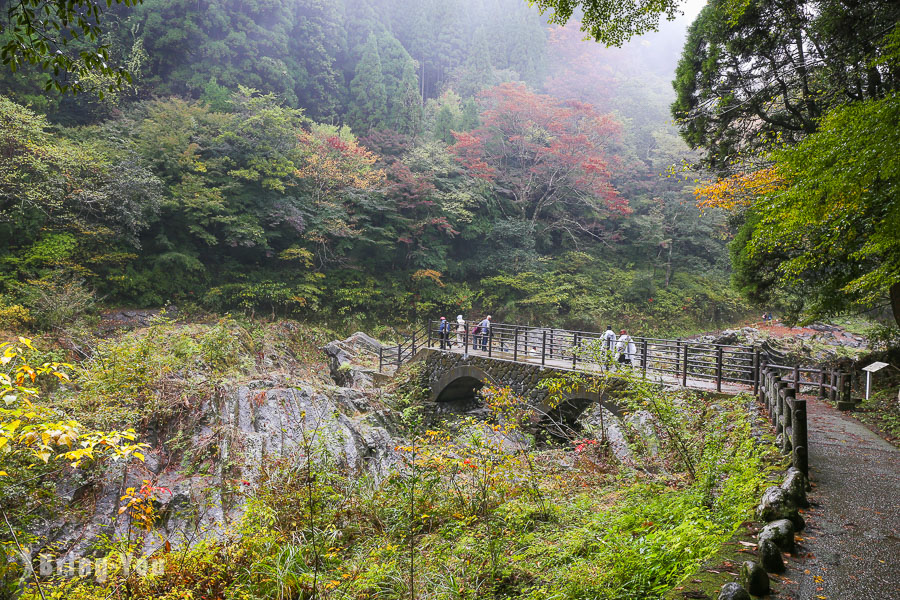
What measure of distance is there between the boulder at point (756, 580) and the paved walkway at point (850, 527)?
11 cm

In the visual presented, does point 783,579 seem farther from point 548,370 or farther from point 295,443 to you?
point 548,370

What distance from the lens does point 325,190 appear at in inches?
798

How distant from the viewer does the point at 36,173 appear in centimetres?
1362

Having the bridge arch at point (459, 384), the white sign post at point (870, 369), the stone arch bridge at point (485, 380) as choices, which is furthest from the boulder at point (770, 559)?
the bridge arch at point (459, 384)

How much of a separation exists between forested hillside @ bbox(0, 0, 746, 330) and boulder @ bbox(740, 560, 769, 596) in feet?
56.3

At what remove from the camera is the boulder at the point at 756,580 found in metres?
2.14

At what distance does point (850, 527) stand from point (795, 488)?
1.24 feet

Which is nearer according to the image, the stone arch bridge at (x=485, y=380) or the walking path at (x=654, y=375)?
the walking path at (x=654, y=375)

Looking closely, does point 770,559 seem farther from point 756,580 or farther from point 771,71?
point 771,71

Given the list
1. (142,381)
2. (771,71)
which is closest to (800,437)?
(771,71)

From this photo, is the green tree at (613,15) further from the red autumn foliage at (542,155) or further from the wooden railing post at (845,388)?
the red autumn foliage at (542,155)

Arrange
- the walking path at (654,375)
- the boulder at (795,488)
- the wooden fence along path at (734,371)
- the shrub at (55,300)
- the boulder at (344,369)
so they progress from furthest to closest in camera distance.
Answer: the boulder at (344,369), the shrub at (55,300), the walking path at (654,375), the wooden fence along path at (734,371), the boulder at (795,488)

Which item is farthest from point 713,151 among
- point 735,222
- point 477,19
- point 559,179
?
point 477,19

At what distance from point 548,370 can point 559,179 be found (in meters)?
16.3
